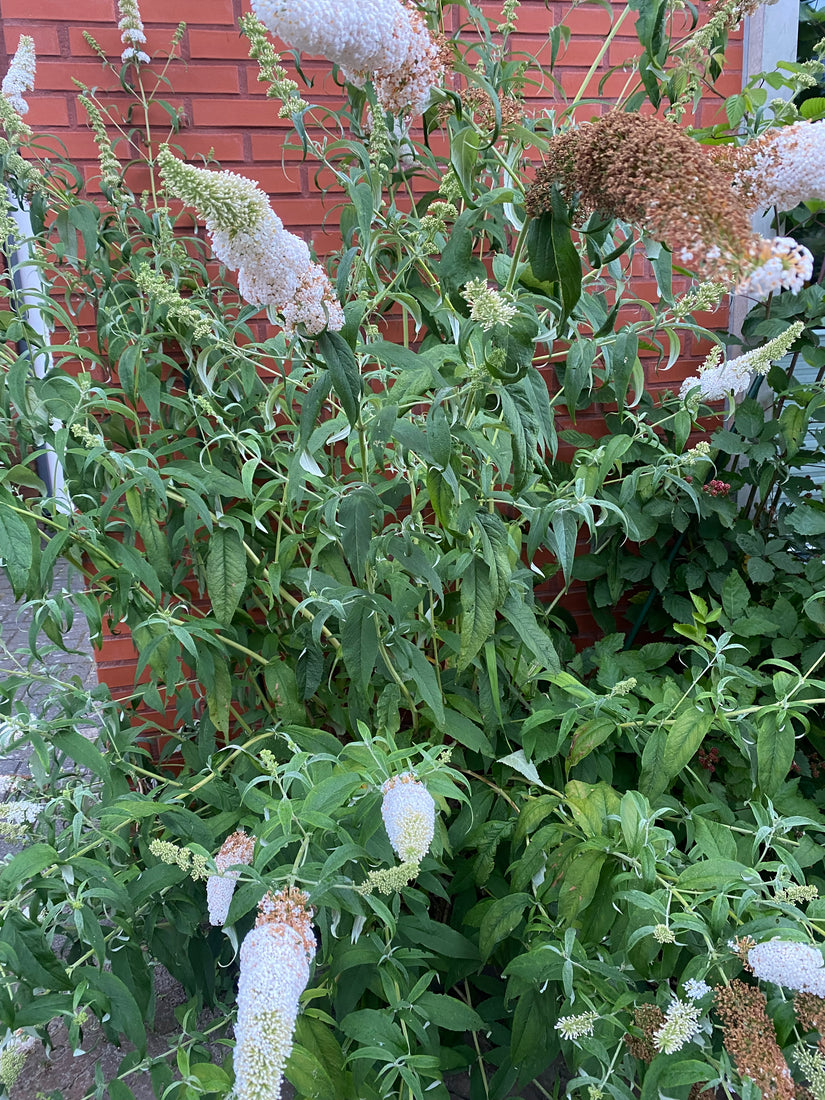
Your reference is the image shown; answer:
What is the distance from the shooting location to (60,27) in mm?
1853

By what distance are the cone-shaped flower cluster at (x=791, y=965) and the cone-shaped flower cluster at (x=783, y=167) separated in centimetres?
84

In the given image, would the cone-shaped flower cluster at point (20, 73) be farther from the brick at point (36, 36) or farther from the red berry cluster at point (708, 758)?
the red berry cluster at point (708, 758)

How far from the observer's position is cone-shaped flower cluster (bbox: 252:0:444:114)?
30.3 inches

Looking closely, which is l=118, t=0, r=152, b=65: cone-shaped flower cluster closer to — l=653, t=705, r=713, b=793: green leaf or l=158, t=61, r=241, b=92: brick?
l=158, t=61, r=241, b=92: brick

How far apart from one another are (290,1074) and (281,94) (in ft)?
5.83

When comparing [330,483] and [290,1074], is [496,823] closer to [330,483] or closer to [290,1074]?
[290,1074]

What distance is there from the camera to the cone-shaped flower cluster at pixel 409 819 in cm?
83

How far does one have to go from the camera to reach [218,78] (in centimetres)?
197

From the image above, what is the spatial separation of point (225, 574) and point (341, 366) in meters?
0.60

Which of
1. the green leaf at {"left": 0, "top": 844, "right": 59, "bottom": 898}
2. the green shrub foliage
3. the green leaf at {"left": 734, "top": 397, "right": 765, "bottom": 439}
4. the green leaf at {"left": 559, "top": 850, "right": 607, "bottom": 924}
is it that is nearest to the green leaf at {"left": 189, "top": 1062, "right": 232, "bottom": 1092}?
the green shrub foliage

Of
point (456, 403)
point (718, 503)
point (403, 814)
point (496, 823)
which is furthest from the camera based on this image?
point (718, 503)

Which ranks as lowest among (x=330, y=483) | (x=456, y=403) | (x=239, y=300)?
(x=330, y=483)

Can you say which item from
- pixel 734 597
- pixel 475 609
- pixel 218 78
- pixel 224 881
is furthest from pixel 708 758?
pixel 218 78

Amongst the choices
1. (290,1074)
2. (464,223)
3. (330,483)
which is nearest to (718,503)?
(330,483)
